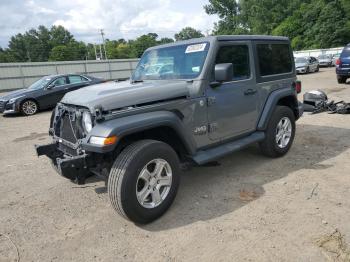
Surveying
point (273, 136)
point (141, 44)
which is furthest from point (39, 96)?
point (141, 44)

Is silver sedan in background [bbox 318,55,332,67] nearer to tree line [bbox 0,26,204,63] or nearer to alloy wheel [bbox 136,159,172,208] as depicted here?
alloy wheel [bbox 136,159,172,208]

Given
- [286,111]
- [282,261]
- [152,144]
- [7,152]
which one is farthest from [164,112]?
[7,152]

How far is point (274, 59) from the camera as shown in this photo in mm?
5367

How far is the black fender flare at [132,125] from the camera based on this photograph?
3.25 metres

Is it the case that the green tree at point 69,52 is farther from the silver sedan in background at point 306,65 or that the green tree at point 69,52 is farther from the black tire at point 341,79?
the black tire at point 341,79

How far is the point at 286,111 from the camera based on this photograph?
549cm

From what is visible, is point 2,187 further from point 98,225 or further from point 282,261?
point 282,261

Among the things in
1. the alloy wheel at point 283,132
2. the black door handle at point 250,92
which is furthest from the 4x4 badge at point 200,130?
the alloy wheel at point 283,132

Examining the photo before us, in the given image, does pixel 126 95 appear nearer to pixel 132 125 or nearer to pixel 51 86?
pixel 132 125

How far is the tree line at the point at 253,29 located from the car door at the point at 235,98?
1965 inches

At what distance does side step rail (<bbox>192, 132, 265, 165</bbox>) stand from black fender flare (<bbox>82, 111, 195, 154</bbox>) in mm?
400

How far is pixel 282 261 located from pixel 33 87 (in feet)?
39.7

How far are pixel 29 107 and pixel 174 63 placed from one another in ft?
31.0

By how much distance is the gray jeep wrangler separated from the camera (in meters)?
3.39
